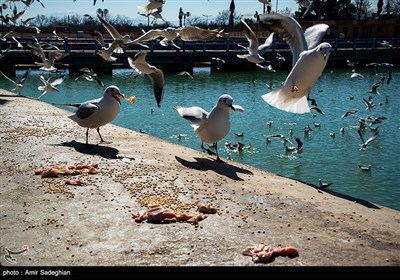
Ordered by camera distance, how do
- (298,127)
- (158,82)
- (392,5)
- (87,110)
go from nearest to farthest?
(87,110), (158,82), (298,127), (392,5)

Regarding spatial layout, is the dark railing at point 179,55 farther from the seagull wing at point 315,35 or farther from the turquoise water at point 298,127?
the seagull wing at point 315,35

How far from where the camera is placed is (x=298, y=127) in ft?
52.0

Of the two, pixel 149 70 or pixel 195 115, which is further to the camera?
pixel 149 70

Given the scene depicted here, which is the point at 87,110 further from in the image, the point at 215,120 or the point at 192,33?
the point at 192,33

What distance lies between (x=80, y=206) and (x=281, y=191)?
2.79 metres

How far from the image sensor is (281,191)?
6664 millimetres

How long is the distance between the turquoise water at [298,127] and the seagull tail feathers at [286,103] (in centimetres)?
229

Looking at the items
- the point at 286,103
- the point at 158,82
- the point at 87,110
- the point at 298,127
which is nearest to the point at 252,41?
the point at 298,127

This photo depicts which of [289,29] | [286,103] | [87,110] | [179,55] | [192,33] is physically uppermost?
[289,29]

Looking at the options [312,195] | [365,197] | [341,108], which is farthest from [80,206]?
[341,108]

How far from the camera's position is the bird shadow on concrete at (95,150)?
8164 mm

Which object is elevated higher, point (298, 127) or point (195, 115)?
point (195, 115)

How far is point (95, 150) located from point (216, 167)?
87.3 inches

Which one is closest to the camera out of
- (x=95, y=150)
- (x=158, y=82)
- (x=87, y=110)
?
(x=95, y=150)
